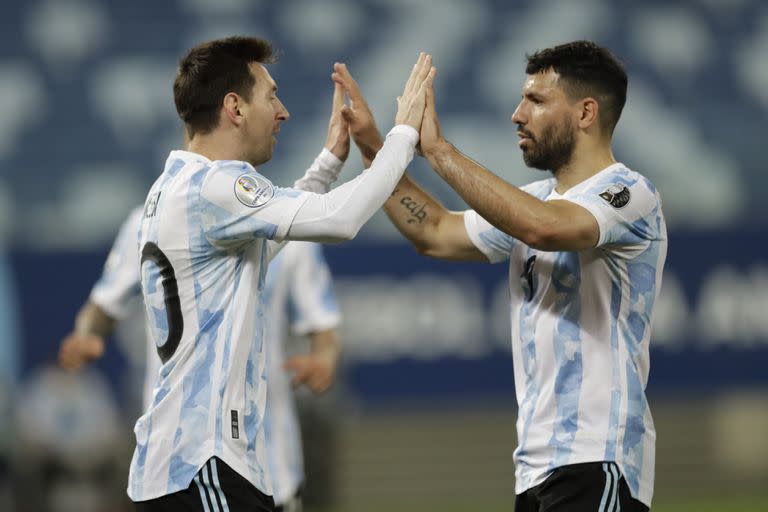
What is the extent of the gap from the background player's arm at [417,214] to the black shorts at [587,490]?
105 centimetres

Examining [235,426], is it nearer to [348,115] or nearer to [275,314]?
[348,115]

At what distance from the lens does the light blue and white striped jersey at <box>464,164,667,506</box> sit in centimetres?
397

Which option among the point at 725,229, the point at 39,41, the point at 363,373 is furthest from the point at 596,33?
the point at 39,41

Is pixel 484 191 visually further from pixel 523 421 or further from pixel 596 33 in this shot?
pixel 596 33

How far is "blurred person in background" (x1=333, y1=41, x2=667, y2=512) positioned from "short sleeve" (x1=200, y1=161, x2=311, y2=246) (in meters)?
0.69

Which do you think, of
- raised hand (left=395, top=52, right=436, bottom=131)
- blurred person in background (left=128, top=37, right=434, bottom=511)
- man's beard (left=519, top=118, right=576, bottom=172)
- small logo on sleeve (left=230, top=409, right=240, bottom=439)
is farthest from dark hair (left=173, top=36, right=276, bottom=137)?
man's beard (left=519, top=118, right=576, bottom=172)

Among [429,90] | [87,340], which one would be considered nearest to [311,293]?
[87,340]

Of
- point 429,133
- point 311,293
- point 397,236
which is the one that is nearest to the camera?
point 429,133

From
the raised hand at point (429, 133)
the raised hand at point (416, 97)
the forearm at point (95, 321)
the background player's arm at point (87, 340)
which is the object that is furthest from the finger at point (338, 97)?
the forearm at point (95, 321)

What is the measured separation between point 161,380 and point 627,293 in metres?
1.63

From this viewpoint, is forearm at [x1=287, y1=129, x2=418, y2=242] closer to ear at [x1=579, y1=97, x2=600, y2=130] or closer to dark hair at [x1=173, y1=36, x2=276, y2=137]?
dark hair at [x1=173, y1=36, x2=276, y2=137]

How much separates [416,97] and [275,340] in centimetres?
208

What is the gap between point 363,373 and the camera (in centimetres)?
1166

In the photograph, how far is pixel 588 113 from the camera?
4.29 m
